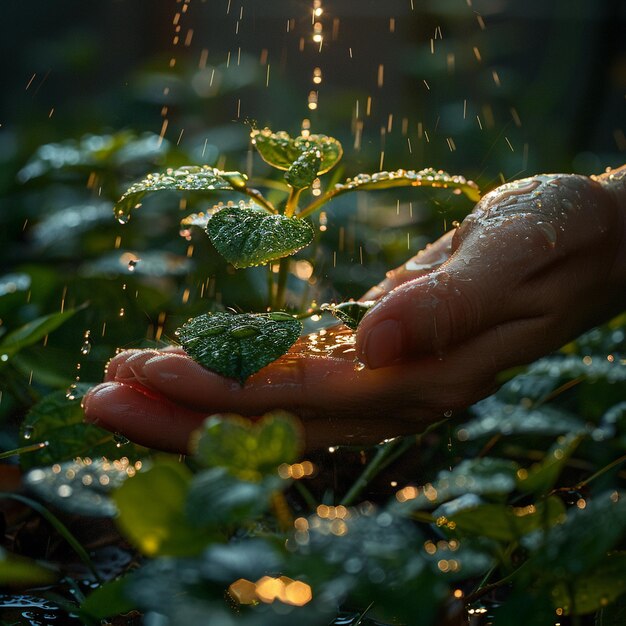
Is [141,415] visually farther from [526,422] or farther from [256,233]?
[526,422]

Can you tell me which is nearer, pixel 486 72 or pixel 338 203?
pixel 338 203

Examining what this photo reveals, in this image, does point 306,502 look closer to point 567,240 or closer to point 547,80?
point 567,240

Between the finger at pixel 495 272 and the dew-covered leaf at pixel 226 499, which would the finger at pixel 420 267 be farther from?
the dew-covered leaf at pixel 226 499

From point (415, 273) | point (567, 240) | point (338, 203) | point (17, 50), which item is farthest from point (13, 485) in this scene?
point (17, 50)

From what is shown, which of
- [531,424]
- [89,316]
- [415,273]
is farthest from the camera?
[89,316]

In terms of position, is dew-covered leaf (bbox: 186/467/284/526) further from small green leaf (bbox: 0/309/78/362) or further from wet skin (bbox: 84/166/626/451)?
small green leaf (bbox: 0/309/78/362)

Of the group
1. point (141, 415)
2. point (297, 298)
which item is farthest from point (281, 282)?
point (297, 298)

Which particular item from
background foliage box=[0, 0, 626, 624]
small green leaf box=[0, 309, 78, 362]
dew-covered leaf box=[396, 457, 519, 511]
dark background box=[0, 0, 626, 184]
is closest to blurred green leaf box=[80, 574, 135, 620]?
background foliage box=[0, 0, 626, 624]
